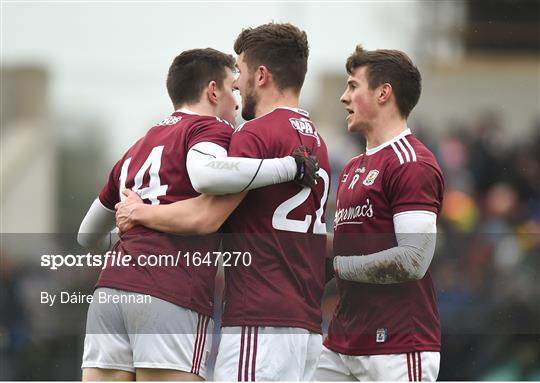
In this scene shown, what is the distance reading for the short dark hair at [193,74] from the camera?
15.5 ft

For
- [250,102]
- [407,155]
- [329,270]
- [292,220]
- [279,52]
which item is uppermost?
[279,52]

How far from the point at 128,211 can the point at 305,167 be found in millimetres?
→ 794

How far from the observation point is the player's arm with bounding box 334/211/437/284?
4.46 meters

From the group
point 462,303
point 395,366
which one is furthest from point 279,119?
point 462,303

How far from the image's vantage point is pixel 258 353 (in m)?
4.39

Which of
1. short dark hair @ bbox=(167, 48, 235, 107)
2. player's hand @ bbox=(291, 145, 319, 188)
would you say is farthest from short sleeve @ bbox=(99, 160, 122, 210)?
player's hand @ bbox=(291, 145, 319, 188)

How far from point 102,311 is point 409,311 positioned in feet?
4.42

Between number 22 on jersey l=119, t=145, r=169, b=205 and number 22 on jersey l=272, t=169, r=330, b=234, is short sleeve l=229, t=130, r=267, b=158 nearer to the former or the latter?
number 22 on jersey l=272, t=169, r=330, b=234

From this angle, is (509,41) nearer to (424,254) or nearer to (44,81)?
(44,81)

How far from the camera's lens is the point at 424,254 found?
449cm

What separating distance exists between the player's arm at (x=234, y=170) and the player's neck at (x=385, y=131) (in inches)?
20.3

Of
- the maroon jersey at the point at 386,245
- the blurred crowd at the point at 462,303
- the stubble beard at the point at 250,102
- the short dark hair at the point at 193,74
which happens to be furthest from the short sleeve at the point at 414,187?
the blurred crowd at the point at 462,303

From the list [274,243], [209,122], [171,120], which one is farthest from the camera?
[171,120]

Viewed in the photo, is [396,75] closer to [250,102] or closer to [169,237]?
[250,102]
